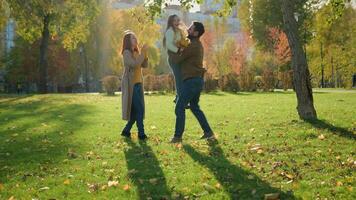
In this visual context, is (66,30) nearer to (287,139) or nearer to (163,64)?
(287,139)

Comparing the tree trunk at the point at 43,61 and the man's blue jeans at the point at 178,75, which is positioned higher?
the tree trunk at the point at 43,61

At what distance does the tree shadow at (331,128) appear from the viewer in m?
8.75

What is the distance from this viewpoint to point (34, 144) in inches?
350

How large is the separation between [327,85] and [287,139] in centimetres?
5906

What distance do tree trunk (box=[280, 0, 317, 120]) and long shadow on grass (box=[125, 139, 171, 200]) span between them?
4.64 meters

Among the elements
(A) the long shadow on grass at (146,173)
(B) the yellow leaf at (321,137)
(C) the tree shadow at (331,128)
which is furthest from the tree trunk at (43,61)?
(B) the yellow leaf at (321,137)

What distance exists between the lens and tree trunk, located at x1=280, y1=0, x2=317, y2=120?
11219 mm

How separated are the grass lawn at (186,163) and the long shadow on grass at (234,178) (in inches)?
0.4

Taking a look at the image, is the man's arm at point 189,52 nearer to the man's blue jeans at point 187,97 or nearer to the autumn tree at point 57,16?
the man's blue jeans at point 187,97

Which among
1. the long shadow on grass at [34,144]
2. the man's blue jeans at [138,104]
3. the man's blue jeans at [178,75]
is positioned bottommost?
the long shadow on grass at [34,144]

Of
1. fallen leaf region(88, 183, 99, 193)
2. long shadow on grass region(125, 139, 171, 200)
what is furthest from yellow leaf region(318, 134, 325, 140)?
fallen leaf region(88, 183, 99, 193)

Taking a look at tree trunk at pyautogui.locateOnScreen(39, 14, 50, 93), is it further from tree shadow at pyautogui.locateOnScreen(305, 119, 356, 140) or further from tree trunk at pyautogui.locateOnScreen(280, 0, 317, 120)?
tree shadow at pyautogui.locateOnScreen(305, 119, 356, 140)

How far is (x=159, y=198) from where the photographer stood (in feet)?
16.1

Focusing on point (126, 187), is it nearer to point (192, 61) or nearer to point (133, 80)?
point (192, 61)
